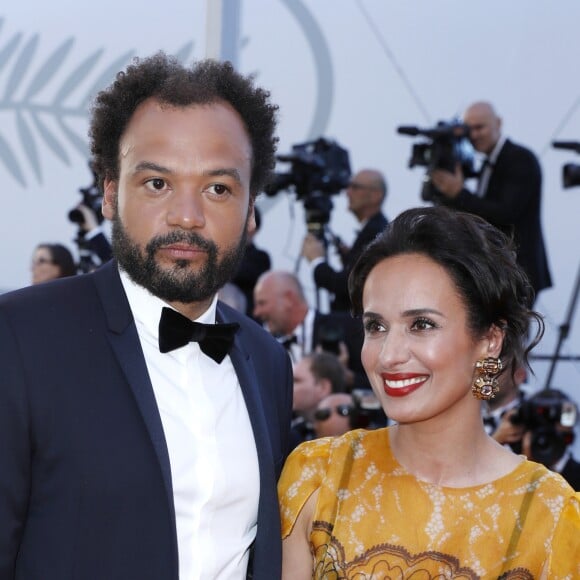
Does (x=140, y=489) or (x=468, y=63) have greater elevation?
(x=468, y=63)

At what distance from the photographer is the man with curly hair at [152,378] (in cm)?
194

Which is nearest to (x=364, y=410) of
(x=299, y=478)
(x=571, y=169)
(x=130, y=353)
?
(x=299, y=478)

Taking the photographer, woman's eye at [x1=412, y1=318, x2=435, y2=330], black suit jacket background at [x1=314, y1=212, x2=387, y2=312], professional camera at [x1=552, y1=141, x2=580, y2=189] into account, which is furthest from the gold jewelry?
the photographer

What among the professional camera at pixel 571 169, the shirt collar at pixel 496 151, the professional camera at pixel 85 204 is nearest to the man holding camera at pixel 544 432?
the professional camera at pixel 571 169

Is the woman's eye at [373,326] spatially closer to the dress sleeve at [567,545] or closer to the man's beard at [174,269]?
the man's beard at [174,269]

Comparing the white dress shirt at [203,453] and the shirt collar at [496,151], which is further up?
the shirt collar at [496,151]

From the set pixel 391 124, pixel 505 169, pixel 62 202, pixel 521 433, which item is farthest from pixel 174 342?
pixel 62 202

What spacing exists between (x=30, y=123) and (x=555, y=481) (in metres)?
5.24

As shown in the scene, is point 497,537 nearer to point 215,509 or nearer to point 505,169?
point 215,509

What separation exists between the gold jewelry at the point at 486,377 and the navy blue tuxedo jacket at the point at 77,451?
753mm

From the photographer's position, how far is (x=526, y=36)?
603 cm

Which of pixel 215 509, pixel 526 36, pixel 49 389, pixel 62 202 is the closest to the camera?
pixel 49 389

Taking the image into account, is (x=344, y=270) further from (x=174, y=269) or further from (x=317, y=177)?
(x=174, y=269)

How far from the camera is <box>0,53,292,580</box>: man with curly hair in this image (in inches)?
76.5
